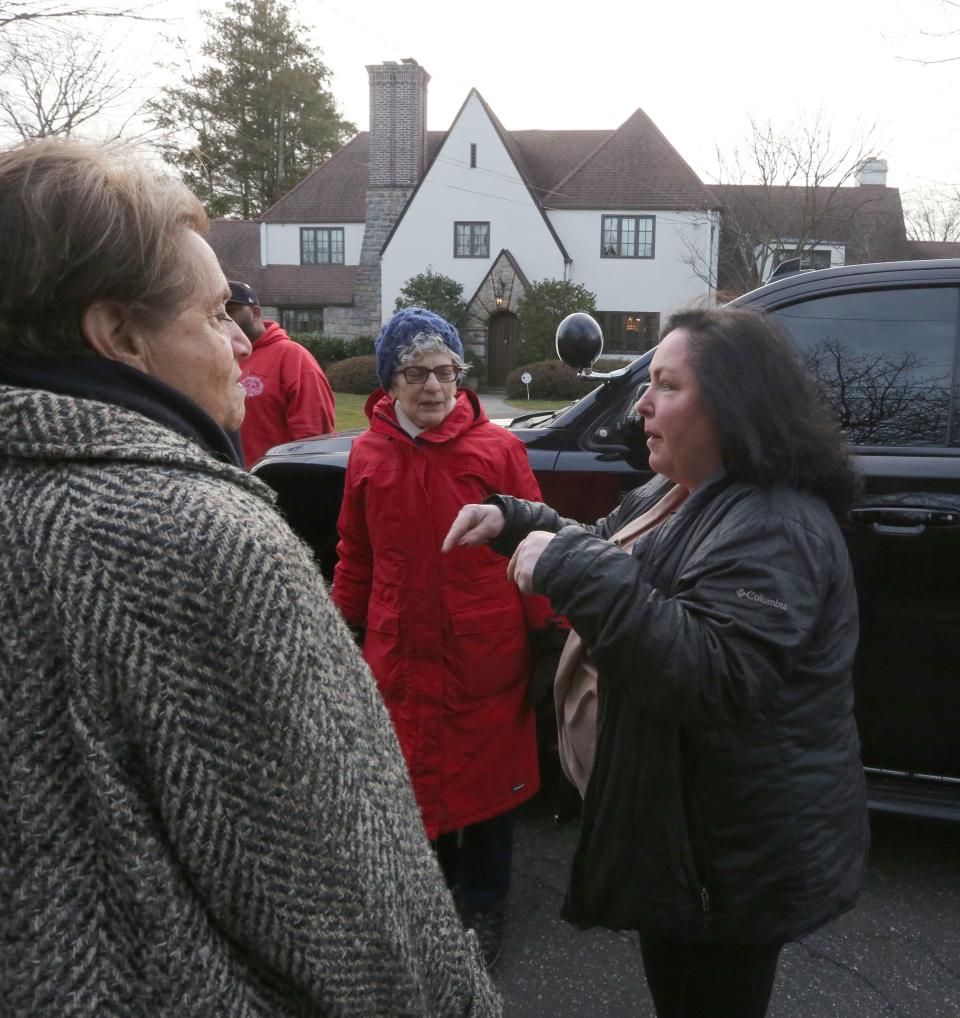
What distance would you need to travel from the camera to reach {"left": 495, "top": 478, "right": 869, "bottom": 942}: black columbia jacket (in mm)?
1582

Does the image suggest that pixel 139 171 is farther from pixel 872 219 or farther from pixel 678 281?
pixel 872 219

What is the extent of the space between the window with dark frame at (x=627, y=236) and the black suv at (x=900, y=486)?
103 feet

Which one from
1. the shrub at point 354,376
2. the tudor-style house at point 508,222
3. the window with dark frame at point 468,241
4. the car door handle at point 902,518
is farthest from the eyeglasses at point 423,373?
the window with dark frame at point 468,241

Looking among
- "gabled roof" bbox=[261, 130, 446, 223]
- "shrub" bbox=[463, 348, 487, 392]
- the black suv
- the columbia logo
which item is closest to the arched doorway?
"shrub" bbox=[463, 348, 487, 392]

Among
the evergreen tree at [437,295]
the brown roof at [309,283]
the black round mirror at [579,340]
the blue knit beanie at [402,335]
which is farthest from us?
the brown roof at [309,283]

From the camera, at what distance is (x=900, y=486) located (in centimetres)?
279

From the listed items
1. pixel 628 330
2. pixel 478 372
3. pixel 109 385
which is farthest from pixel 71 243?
pixel 628 330

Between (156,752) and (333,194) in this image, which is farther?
(333,194)

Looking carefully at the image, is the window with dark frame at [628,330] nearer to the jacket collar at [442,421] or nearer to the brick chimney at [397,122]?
the brick chimney at [397,122]

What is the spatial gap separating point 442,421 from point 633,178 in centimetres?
3355

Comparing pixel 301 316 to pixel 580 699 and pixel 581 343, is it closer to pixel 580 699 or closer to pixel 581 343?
pixel 581 343

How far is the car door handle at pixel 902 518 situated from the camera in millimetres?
2732

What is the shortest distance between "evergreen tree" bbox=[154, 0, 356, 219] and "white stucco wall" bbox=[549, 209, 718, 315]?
Answer: 16347mm

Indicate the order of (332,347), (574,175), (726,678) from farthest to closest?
(574,175), (332,347), (726,678)
